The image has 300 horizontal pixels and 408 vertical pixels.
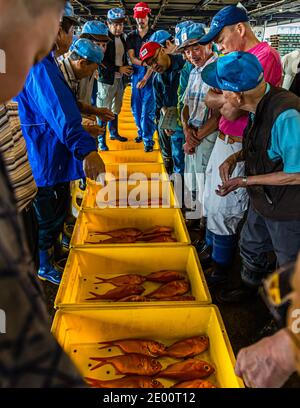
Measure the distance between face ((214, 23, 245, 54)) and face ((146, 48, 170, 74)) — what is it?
1.24 metres

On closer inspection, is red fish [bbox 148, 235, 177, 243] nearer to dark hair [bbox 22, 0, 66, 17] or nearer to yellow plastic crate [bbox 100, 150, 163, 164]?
yellow plastic crate [bbox 100, 150, 163, 164]

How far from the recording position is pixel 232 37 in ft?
8.10

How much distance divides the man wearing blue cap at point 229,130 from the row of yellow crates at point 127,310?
0.33m

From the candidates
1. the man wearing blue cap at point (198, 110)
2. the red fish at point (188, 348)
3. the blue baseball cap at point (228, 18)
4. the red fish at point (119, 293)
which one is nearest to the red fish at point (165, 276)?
the red fish at point (119, 293)

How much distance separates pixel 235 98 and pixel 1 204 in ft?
5.66

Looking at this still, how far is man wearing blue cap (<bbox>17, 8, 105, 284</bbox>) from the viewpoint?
206 centimetres

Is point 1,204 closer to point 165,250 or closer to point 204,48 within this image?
point 165,250

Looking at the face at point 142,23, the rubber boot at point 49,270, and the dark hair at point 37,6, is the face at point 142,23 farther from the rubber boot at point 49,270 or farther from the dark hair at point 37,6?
the dark hair at point 37,6

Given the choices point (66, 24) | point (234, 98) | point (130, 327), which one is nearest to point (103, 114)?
point (66, 24)

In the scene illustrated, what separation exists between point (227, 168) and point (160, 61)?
6.66 ft

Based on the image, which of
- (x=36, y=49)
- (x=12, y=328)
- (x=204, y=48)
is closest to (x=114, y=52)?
(x=204, y=48)

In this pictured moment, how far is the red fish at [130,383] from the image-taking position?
1.50m

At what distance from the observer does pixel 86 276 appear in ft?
7.54

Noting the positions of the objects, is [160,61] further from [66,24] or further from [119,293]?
[119,293]
